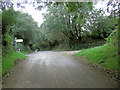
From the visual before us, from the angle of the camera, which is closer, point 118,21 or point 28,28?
point 118,21

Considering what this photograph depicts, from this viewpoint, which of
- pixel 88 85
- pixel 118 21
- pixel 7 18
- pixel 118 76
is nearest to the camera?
pixel 88 85

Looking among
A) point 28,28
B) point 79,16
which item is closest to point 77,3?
point 79,16

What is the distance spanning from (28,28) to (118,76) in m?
21.0

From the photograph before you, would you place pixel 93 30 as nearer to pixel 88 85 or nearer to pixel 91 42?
pixel 91 42

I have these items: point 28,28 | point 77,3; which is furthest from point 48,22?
point 77,3

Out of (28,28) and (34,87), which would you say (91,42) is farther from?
(34,87)

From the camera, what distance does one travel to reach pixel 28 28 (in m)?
22.3

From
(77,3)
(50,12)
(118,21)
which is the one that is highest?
(50,12)

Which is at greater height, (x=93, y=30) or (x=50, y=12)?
(x=50, y=12)

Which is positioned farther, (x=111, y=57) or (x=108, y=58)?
(x=108, y=58)

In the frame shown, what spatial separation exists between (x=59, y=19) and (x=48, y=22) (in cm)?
277

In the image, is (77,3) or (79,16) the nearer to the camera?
(77,3)

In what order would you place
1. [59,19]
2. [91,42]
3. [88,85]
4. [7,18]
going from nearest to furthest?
[88,85], [7,18], [59,19], [91,42]

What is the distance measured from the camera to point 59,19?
21.1 m
